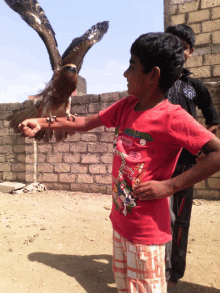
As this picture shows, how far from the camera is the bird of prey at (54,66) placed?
2572mm

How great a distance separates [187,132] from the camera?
39.1 inches

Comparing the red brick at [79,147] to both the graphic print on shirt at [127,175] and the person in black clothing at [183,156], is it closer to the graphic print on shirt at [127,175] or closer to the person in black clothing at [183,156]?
the person in black clothing at [183,156]

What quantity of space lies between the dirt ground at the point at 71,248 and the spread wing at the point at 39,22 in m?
2.31

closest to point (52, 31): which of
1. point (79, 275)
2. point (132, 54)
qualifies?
point (132, 54)

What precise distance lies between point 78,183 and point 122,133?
15.4ft

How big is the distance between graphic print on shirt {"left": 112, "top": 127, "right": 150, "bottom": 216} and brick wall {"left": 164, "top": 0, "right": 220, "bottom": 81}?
5.10 metres

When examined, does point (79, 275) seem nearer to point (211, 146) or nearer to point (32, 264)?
point (32, 264)

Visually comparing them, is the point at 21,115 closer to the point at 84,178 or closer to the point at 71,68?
the point at 71,68

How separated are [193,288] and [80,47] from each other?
289cm

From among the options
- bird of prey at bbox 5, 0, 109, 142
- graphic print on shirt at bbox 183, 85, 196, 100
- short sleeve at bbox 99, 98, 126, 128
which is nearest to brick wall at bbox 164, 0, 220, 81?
bird of prey at bbox 5, 0, 109, 142

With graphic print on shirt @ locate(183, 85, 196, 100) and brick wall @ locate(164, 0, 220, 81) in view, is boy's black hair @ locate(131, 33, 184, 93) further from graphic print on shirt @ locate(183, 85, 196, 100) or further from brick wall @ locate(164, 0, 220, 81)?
brick wall @ locate(164, 0, 220, 81)

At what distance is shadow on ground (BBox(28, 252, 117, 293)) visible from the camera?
2291 mm

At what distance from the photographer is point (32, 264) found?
2.67 m

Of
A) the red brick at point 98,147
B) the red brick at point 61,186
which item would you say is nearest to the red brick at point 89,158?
the red brick at point 98,147
